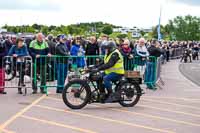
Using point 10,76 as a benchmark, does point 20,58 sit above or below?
above

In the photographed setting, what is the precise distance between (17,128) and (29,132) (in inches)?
19.0

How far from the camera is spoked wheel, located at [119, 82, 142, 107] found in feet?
39.9

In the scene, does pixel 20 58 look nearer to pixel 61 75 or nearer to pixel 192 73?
pixel 61 75

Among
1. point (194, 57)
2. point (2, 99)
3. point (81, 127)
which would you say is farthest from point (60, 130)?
point (194, 57)

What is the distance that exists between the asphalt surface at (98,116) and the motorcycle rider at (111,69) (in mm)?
367

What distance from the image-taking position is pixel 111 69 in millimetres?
12188

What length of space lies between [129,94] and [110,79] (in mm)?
601

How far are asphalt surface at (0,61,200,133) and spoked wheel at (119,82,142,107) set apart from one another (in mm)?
188

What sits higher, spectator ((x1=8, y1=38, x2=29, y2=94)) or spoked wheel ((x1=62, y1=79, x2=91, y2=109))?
spectator ((x1=8, y1=38, x2=29, y2=94))

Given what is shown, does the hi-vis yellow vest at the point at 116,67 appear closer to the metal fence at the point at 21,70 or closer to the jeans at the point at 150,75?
the metal fence at the point at 21,70

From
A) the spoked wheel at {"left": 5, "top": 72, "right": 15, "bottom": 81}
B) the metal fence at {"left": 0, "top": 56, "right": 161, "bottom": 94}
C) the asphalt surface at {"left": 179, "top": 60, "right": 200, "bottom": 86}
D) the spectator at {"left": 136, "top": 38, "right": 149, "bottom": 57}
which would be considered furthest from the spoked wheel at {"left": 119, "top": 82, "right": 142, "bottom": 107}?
the asphalt surface at {"left": 179, "top": 60, "right": 200, "bottom": 86}

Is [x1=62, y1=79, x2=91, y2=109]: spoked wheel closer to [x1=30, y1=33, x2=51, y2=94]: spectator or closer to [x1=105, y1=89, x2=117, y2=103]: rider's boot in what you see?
[x1=105, y1=89, x2=117, y2=103]: rider's boot

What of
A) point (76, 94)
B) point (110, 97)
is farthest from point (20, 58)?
point (110, 97)

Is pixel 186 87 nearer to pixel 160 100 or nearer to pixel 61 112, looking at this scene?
pixel 160 100
